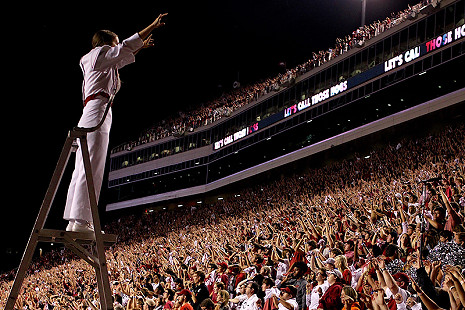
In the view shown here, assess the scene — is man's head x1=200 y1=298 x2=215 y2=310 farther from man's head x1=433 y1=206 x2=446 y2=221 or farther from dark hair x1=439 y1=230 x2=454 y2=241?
man's head x1=433 y1=206 x2=446 y2=221

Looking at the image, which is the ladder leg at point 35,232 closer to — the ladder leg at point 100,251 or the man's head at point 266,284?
the ladder leg at point 100,251

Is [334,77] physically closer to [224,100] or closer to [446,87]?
[446,87]

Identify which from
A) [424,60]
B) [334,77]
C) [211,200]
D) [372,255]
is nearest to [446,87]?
[424,60]

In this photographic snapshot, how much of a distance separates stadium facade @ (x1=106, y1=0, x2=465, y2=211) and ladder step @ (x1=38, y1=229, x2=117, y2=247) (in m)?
20.5

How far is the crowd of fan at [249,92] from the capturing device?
26020 mm

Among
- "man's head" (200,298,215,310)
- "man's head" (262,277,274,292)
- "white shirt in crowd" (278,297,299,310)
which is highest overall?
"man's head" (262,277,274,292)

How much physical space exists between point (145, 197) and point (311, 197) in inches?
910

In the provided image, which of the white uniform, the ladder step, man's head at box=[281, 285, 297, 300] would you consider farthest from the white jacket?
man's head at box=[281, 285, 297, 300]

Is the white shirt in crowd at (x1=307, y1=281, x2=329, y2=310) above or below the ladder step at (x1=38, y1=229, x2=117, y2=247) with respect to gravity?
below

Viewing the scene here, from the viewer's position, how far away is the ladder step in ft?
8.30

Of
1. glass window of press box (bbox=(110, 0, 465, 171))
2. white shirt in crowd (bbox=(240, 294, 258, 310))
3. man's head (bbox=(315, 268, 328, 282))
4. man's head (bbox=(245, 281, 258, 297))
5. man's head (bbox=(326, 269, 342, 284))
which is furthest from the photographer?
glass window of press box (bbox=(110, 0, 465, 171))

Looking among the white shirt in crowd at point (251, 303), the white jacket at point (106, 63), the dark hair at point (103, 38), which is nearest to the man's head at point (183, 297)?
the white shirt in crowd at point (251, 303)

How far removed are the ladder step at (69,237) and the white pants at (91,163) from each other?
0.58 ft

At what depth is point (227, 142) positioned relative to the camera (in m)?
35.1
